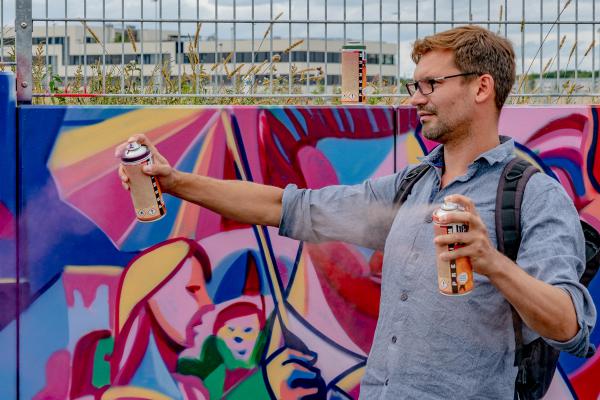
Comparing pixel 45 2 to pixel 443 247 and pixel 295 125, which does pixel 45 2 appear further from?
pixel 443 247

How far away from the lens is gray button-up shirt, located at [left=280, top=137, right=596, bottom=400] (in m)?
2.89

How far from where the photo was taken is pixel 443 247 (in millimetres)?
2639

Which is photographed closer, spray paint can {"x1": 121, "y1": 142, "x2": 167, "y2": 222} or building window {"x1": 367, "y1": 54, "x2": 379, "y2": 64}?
spray paint can {"x1": 121, "y1": 142, "x2": 167, "y2": 222}

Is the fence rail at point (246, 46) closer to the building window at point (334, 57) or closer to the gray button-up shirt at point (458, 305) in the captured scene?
the building window at point (334, 57)

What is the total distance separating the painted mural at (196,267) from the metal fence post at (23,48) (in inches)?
6.1

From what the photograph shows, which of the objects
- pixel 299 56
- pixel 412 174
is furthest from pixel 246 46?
pixel 412 174

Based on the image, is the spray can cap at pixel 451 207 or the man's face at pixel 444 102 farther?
the man's face at pixel 444 102

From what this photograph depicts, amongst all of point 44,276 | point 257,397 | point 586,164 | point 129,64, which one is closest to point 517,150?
point 586,164

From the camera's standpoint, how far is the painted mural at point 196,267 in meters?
4.44

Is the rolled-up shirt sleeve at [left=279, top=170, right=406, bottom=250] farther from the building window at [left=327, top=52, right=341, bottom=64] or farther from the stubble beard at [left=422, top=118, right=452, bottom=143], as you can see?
the building window at [left=327, top=52, right=341, bottom=64]

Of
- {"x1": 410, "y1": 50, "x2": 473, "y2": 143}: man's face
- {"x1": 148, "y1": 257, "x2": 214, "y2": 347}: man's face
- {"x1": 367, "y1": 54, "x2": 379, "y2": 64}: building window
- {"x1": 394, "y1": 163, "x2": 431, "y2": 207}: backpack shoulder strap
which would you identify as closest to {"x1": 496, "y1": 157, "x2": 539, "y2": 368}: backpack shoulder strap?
{"x1": 410, "y1": 50, "x2": 473, "y2": 143}: man's face

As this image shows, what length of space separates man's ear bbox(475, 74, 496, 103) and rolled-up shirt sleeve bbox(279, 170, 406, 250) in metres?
0.59

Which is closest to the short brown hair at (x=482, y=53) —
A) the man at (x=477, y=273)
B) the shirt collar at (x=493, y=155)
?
the man at (x=477, y=273)

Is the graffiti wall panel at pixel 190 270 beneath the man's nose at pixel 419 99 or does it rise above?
beneath
